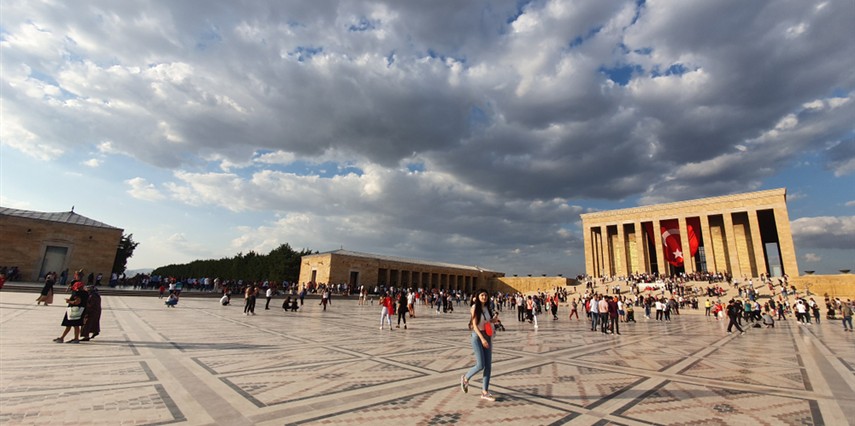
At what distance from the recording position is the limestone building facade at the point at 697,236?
41719 millimetres

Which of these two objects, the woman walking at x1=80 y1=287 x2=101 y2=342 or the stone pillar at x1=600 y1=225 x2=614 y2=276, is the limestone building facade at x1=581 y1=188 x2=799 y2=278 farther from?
the woman walking at x1=80 y1=287 x2=101 y2=342

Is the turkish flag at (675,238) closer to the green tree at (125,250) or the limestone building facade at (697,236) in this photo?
the limestone building facade at (697,236)

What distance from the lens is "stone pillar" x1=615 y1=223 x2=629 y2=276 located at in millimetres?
50938

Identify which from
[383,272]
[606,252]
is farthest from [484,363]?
[606,252]

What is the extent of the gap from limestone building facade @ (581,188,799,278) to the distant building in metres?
56.6

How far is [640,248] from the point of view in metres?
49.2

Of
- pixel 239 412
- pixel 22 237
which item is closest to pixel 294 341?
pixel 239 412

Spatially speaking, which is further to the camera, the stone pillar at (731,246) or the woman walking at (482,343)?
the stone pillar at (731,246)

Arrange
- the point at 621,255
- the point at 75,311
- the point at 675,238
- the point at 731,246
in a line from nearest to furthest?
the point at 75,311 → the point at 731,246 → the point at 675,238 → the point at 621,255

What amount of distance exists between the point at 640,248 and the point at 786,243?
1436 cm

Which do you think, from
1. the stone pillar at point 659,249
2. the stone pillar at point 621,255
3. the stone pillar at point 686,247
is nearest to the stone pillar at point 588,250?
the stone pillar at point 621,255

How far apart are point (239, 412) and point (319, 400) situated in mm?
888

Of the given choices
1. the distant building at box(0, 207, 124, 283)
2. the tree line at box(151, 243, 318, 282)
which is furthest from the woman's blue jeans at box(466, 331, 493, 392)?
the tree line at box(151, 243, 318, 282)

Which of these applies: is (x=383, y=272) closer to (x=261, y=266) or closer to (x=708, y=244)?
(x=261, y=266)
